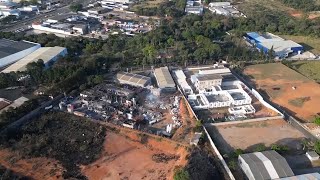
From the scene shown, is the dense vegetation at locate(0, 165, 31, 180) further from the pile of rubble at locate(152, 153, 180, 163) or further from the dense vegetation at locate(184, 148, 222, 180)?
the dense vegetation at locate(184, 148, 222, 180)

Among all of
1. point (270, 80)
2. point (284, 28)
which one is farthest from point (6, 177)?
point (284, 28)

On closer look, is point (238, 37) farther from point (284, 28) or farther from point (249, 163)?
point (249, 163)

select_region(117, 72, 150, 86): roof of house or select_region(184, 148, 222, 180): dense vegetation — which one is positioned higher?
select_region(117, 72, 150, 86): roof of house

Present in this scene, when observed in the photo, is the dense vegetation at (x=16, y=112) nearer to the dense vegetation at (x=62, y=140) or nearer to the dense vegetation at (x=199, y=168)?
the dense vegetation at (x=62, y=140)

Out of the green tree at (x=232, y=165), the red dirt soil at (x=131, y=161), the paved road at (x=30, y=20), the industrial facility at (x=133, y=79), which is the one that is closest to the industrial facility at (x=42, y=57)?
the industrial facility at (x=133, y=79)

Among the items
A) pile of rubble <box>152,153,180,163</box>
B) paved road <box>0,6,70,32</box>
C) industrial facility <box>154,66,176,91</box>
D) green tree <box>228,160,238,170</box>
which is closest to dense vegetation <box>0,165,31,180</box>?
Answer: pile of rubble <box>152,153,180,163</box>

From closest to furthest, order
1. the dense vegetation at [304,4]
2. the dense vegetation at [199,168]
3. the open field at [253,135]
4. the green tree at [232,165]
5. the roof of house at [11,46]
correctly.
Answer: the dense vegetation at [199,168]
the green tree at [232,165]
the open field at [253,135]
the roof of house at [11,46]
the dense vegetation at [304,4]
